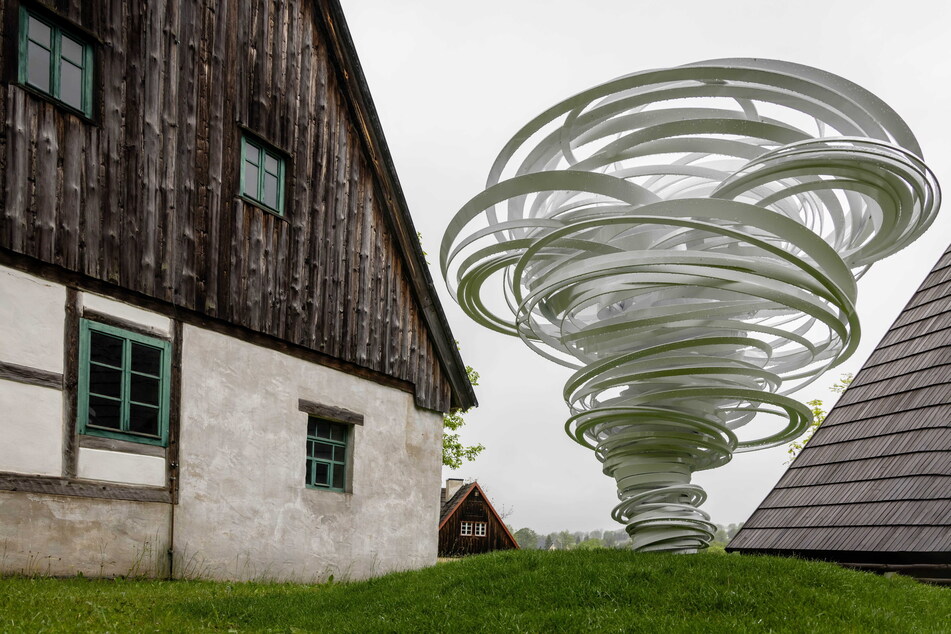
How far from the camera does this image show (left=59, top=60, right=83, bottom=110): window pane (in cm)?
876

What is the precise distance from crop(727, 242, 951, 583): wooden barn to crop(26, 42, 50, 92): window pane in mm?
11317

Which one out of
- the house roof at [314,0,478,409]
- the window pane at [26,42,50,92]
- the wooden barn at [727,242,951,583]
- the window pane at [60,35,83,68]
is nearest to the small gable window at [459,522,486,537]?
the house roof at [314,0,478,409]

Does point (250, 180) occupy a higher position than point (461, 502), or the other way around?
point (250, 180)

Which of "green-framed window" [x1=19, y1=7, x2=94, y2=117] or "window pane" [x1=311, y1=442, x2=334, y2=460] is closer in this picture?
"green-framed window" [x1=19, y1=7, x2=94, y2=117]

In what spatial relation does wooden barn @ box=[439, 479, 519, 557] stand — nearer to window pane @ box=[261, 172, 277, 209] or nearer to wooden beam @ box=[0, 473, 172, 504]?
window pane @ box=[261, 172, 277, 209]

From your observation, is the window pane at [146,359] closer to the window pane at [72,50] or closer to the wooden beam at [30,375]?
the wooden beam at [30,375]

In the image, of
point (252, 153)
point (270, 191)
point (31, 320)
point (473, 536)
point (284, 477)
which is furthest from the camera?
point (473, 536)

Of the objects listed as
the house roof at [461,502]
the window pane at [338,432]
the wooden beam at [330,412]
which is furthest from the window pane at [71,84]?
the house roof at [461,502]

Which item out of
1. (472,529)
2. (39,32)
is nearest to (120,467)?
(39,32)

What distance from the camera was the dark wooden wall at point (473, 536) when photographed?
34.9m

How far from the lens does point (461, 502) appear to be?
3447cm

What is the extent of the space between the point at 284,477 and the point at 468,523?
2552 cm

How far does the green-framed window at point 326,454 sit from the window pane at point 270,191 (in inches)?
129

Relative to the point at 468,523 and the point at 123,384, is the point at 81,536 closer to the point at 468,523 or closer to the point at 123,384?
the point at 123,384
